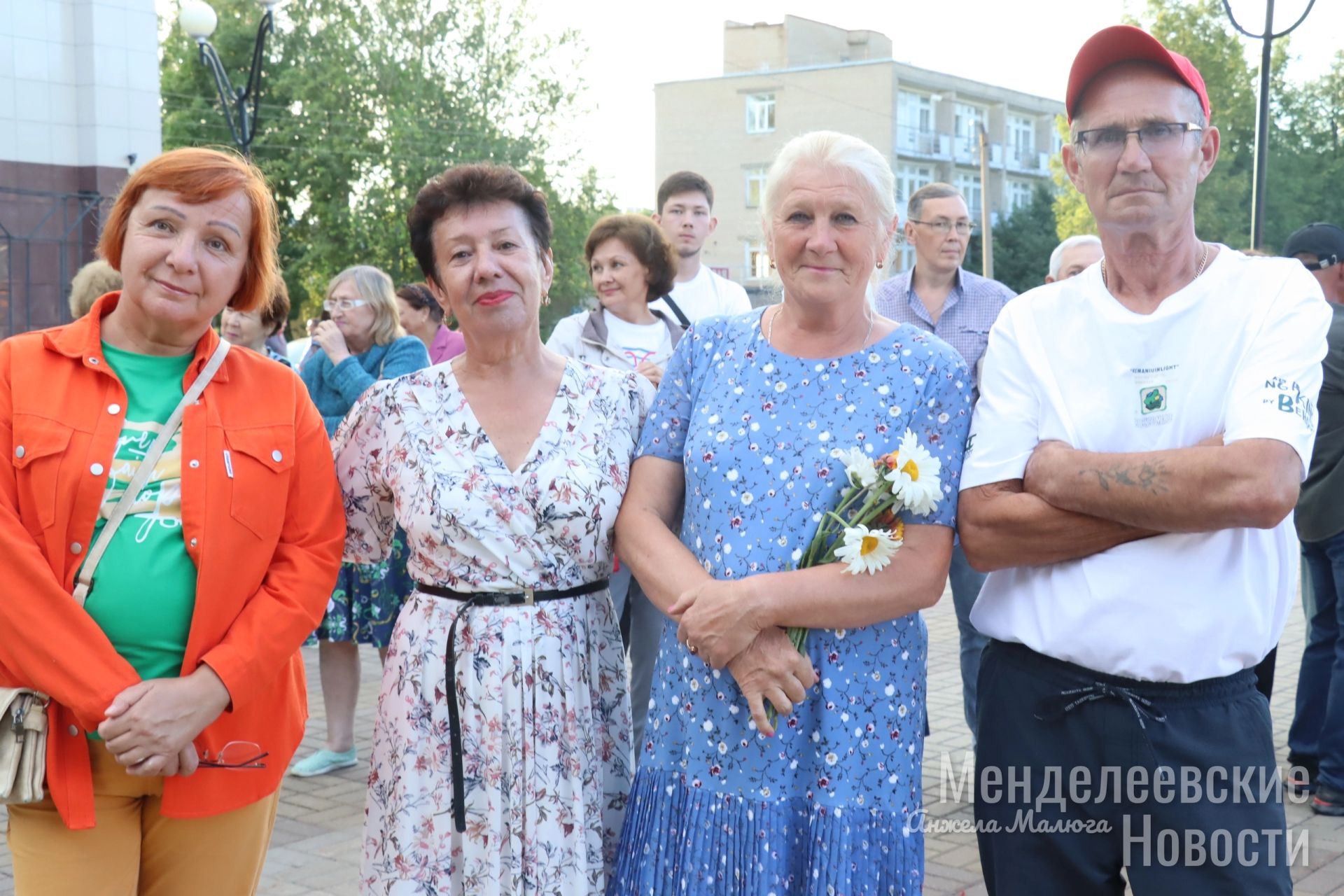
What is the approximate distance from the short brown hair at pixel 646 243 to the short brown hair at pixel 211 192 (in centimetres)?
255

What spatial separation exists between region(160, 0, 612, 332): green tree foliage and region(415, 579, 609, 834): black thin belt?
91.8 ft

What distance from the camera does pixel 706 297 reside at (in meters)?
6.17

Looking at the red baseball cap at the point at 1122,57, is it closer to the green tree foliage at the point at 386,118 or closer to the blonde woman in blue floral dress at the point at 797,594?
the blonde woman in blue floral dress at the point at 797,594

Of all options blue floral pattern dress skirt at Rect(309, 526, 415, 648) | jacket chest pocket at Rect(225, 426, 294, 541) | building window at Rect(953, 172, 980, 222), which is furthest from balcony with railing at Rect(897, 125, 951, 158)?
jacket chest pocket at Rect(225, 426, 294, 541)

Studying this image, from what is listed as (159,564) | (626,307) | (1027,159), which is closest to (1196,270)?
(159,564)

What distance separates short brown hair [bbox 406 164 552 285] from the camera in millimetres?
3076

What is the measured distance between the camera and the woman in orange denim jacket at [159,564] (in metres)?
2.51

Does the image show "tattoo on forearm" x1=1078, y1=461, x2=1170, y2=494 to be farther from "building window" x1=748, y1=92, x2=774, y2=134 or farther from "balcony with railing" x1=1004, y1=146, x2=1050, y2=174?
"balcony with railing" x1=1004, y1=146, x2=1050, y2=174

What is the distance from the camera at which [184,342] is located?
2.79 m

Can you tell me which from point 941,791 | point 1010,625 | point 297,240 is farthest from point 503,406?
point 297,240

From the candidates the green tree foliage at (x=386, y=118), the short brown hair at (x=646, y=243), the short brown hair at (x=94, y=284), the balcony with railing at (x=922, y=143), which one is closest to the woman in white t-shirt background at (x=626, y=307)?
the short brown hair at (x=646, y=243)

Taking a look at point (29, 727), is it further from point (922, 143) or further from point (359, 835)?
point (922, 143)

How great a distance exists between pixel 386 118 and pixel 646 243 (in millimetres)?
27463

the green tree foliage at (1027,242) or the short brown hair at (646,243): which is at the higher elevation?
the green tree foliage at (1027,242)
